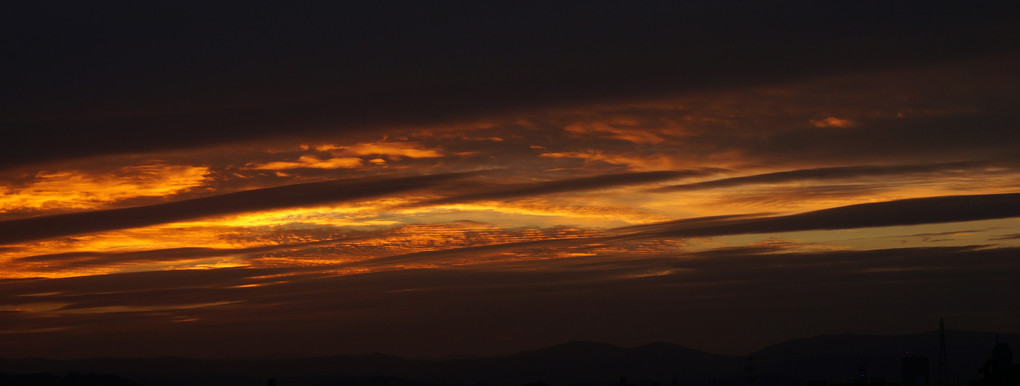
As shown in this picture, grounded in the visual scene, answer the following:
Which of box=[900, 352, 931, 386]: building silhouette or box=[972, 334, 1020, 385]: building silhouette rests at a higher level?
box=[972, 334, 1020, 385]: building silhouette

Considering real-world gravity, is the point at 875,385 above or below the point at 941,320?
below

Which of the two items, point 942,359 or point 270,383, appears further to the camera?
point 942,359

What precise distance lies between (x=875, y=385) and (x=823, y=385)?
1918 centimetres

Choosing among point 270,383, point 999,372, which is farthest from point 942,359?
point 270,383

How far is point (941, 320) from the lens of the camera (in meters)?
164

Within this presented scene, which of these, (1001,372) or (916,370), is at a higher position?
(1001,372)

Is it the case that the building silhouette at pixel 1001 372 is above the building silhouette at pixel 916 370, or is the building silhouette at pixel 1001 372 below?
above

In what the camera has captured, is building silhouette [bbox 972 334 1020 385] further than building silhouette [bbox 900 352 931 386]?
No

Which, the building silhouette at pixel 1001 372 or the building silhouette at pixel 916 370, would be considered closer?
the building silhouette at pixel 1001 372

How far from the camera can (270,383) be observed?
116 metres

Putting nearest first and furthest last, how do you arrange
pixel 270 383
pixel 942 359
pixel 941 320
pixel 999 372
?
1. pixel 999 372
2. pixel 270 383
3. pixel 941 320
4. pixel 942 359

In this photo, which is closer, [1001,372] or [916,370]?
[1001,372]

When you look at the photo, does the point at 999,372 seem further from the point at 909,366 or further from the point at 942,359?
the point at 942,359

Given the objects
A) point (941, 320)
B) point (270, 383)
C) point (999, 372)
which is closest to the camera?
point (999, 372)
